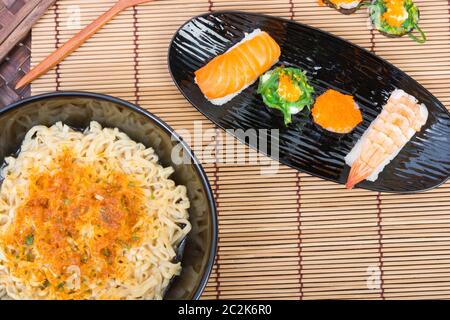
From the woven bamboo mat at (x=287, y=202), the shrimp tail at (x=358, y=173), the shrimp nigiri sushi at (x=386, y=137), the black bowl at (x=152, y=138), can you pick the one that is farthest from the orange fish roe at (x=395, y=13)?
the black bowl at (x=152, y=138)

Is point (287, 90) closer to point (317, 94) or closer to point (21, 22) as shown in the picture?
point (317, 94)

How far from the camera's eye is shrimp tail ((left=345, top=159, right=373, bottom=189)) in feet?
9.75

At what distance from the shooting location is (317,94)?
3082 mm

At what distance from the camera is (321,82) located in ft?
10.1

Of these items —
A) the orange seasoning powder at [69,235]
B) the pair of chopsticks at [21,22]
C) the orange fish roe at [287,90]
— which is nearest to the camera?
the orange seasoning powder at [69,235]

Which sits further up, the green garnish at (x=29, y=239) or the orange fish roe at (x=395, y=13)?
the orange fish roe at (x=395, y=13)

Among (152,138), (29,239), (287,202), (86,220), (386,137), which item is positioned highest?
Result: (386,137)

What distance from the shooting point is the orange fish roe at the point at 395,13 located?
3.01 metres

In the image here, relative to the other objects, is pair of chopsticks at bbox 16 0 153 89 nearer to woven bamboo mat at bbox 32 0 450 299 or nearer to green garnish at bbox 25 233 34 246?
woven bamboo mat at bbox 32 0 450 299

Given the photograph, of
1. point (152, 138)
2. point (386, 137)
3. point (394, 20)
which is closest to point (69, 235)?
point (152, 138)

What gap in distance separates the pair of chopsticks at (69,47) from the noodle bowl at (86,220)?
0.47 meters

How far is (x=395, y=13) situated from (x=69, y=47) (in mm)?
1811

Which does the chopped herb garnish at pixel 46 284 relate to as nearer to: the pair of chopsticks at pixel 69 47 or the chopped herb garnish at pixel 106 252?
the chopped herb garnish at pixel 106 252

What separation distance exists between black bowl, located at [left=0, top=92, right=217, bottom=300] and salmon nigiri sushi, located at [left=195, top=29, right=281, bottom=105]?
480 mm
